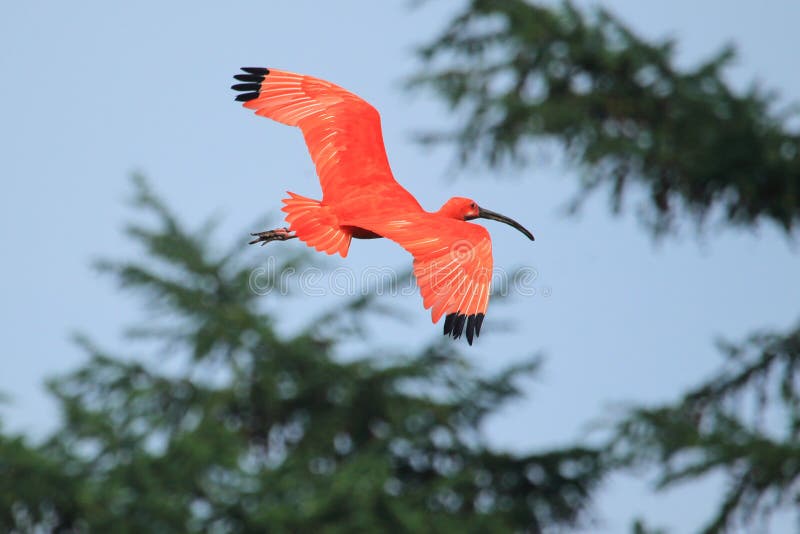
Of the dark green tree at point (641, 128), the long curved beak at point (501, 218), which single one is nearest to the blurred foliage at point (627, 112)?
the dark green tree at point (641, 128)

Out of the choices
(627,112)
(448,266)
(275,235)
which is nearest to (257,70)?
(275,235)

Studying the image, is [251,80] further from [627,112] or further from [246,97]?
[627,112]

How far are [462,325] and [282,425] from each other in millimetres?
A: 15441

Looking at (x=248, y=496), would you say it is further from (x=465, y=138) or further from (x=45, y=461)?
(x=465, y=138)

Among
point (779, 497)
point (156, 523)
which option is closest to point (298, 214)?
point (779, 497)

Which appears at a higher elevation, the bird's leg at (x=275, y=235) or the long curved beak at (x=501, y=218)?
the long curved beak at (x=501, y=218)

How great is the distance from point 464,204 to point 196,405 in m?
13.8

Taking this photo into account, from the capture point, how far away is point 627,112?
18594 millimetres

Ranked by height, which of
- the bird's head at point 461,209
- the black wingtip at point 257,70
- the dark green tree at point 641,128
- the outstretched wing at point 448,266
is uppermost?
the dark green tree at point 641,128

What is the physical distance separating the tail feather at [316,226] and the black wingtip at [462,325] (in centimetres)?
72

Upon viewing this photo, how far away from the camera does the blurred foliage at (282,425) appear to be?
18.4 metres

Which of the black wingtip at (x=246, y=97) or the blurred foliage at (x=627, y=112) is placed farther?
the blurred foliage at (x=627, y=112)

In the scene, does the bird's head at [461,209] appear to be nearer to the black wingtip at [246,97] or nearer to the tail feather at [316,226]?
the tail feather at [316,226]

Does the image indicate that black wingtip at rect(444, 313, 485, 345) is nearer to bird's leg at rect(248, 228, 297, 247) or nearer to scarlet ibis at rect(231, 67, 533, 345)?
scarlet ibis at rect(231, 67, 533, 345)
